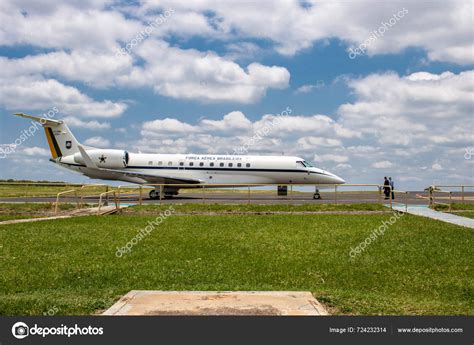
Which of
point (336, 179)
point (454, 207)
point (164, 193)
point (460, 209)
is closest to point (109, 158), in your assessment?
point (164, 193)

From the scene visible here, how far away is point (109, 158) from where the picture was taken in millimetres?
35125

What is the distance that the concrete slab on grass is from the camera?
5.98m

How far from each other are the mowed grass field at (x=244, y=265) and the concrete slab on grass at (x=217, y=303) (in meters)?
0.45

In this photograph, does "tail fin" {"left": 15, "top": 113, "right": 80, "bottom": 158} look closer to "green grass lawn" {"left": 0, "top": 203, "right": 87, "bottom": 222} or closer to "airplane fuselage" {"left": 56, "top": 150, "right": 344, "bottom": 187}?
"airplane fuselage" {"left": 56, "top": 150, "right": 344, "bottom": 187}

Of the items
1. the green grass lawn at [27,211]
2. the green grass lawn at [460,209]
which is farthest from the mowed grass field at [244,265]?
the green grass lawn at [460,209]

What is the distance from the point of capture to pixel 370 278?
942 centimetres

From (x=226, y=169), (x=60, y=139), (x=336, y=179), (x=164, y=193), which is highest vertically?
(x=60, y=139)

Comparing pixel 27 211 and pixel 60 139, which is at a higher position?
pixel 60 139

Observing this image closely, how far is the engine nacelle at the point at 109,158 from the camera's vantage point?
115ft

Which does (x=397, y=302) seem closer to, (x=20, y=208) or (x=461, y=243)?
→ (x=461, y=243)

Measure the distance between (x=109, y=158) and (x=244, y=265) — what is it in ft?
87.5

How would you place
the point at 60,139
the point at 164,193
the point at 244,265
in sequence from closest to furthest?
the point at 244,265 → the point at 164,193 → the point at 60,139

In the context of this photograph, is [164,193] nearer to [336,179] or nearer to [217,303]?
[336,179]

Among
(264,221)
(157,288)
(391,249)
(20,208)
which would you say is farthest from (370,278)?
(20,208)
